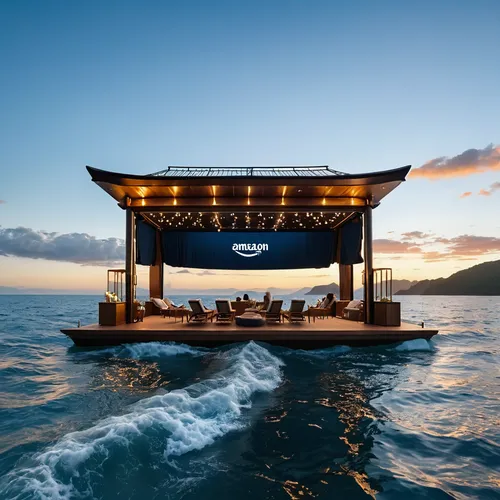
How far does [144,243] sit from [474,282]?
121 m

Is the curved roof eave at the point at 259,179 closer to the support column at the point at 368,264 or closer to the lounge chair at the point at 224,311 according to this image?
the support column at the point at 368,264

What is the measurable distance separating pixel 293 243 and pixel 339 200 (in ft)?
16.2

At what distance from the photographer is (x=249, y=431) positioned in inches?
152

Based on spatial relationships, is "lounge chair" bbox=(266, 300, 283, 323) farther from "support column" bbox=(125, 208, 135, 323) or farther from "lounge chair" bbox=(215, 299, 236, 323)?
"support column" bbox=(125, 208, 135, 323)

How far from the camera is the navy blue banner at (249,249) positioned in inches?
→ 627

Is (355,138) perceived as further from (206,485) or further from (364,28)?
(206,485)

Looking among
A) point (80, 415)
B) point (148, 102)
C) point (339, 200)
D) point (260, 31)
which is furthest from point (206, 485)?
point (148, 102)

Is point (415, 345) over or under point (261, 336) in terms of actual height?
under

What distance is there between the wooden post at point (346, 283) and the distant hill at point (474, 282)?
108012 millimetres

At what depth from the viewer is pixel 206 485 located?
275cm

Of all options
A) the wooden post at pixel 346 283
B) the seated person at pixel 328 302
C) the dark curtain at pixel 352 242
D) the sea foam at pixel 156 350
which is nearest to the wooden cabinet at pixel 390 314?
the dark curtain at pixel 352 242

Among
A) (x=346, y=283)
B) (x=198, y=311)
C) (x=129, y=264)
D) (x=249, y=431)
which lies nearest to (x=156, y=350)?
(x=198, y=311)

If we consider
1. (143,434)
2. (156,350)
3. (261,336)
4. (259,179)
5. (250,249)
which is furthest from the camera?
(250,249)

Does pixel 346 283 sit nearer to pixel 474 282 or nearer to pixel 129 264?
pixel 129 264
